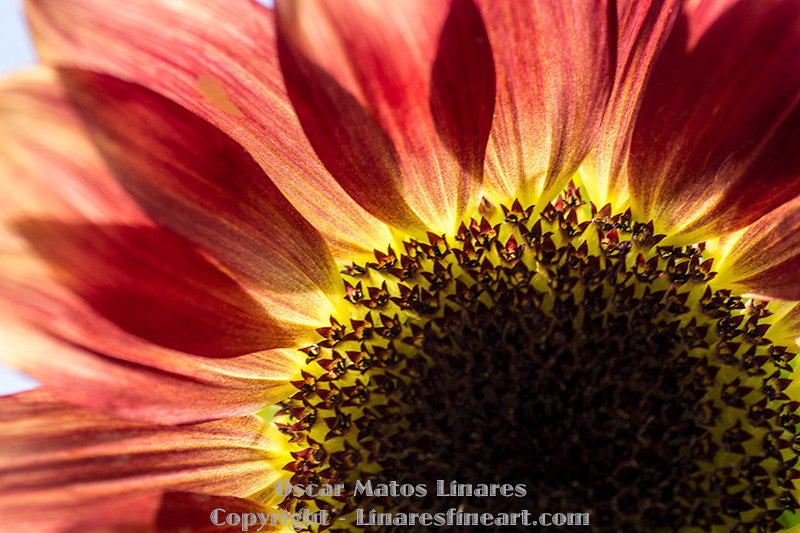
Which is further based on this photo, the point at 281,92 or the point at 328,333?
the point at 328,333

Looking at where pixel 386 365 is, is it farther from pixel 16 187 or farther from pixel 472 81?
pixel 16 187

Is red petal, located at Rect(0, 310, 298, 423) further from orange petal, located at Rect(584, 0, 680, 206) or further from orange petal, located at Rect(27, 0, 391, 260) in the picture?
orange petal, located at Rect(584, 0, 680, 206)

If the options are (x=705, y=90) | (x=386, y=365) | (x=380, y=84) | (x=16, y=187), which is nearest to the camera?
(x=16, y=187)

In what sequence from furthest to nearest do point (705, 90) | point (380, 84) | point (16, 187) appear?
A: point (705, 90) → point (380, 84) → point (16, 187)

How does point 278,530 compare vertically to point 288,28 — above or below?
below

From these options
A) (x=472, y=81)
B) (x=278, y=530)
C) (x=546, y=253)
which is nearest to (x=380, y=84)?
(x=472, y=81)

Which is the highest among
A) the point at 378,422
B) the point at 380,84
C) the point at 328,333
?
the point at 380,84

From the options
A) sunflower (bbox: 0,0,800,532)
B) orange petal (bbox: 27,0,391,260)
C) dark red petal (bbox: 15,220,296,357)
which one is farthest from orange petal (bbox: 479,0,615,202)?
dark red petal (bbox: 15,220,296,357)

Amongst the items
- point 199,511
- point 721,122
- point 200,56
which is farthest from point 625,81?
point 199,511
